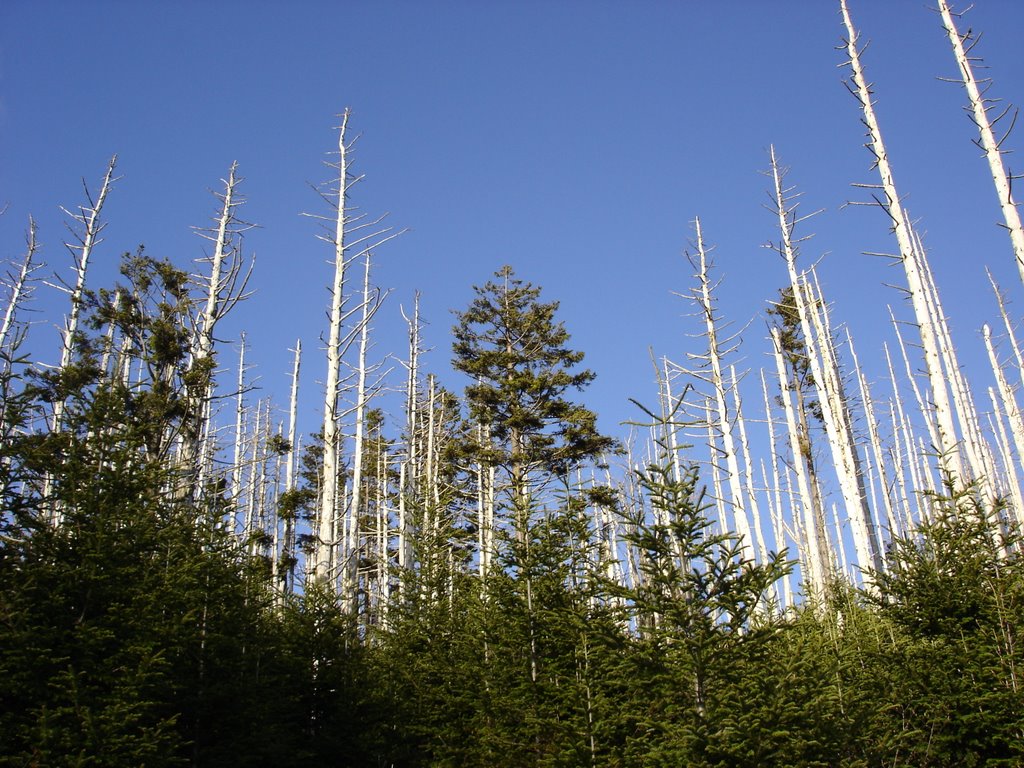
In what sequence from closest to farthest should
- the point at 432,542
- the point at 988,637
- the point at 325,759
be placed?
the point at 988,637 < the point at 325,759 < the point at 432,542

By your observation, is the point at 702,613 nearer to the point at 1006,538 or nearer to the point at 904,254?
the point at 1006,538

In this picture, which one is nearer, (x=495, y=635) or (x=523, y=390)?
(x=495, y=635)

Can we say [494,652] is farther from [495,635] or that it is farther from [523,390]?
[523,390]

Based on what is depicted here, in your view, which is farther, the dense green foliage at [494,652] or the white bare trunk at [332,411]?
the white bare trunk at [332,411]

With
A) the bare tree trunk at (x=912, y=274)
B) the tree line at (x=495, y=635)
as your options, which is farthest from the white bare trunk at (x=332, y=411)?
the bare tree trunk at (x=912, y=274)

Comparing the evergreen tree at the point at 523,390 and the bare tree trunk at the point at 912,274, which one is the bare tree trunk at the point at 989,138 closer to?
the bare tree trunk at the point at 912,274

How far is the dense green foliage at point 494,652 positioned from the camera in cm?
657

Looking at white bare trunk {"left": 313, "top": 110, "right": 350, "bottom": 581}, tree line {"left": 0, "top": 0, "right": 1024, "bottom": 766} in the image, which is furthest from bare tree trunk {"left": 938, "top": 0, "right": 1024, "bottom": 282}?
white bare trunk {"left": 313, "top": 110, "right": 350, "bottom": 581}

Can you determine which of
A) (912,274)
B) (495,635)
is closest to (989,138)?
(912,274)

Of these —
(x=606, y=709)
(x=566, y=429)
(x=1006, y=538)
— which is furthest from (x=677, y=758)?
(x=566, y=429)

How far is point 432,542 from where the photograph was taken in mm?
15602

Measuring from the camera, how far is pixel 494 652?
1085 centimetres

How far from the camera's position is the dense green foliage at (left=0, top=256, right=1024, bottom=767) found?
21.5 feet

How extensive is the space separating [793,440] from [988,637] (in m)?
14.3
